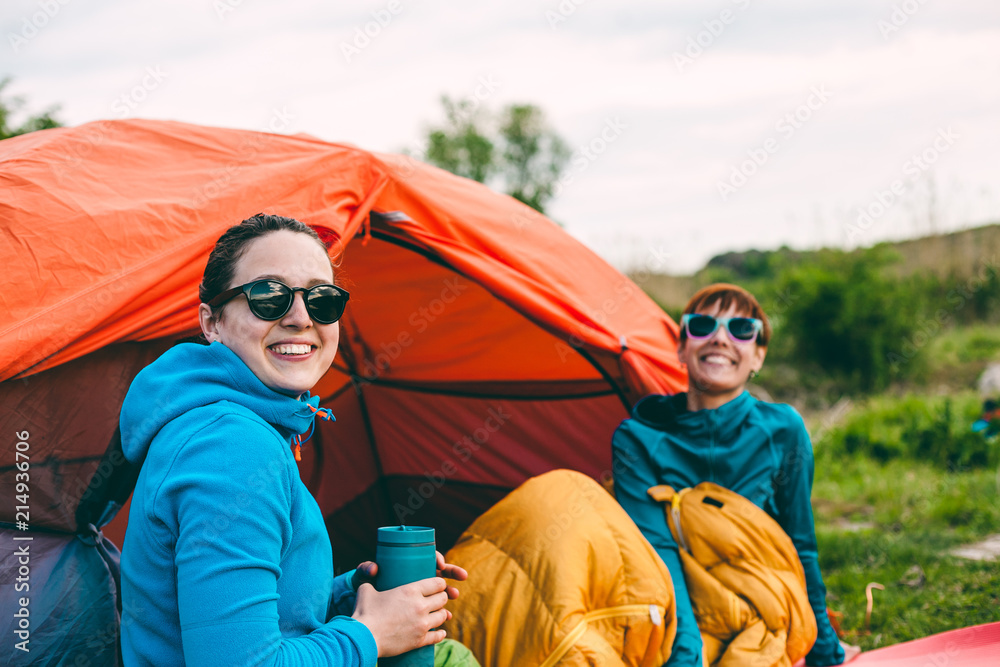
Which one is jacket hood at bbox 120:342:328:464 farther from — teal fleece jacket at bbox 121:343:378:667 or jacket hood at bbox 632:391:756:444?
jacket hood at bbox 632:391:756:444

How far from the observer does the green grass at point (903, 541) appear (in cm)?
295

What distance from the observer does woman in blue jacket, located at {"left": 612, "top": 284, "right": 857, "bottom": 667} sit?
240 centimetres

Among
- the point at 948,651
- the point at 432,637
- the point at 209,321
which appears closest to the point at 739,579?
the point at 948,651

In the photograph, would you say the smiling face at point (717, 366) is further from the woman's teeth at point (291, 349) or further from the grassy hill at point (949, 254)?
the grassy hill at point (949, 254)

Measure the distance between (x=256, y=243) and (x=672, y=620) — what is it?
1462 mm

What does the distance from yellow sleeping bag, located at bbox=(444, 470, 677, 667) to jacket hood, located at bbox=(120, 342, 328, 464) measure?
0.93 meters

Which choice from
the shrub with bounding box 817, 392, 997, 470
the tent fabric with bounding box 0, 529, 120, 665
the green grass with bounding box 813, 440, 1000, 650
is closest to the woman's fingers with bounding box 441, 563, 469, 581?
the tent fabric with bounding box 0, 529, 120, 665

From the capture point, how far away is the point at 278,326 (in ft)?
4.05

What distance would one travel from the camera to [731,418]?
249 cm

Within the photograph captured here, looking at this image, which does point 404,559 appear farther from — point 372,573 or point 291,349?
point 291,349

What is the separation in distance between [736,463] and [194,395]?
1.84 m

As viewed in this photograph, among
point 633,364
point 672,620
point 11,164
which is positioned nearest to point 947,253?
point 633,364

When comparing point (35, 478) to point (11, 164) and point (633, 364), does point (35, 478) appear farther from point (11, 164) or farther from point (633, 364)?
point (633, 364)

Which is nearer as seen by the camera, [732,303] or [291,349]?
[291,349]
